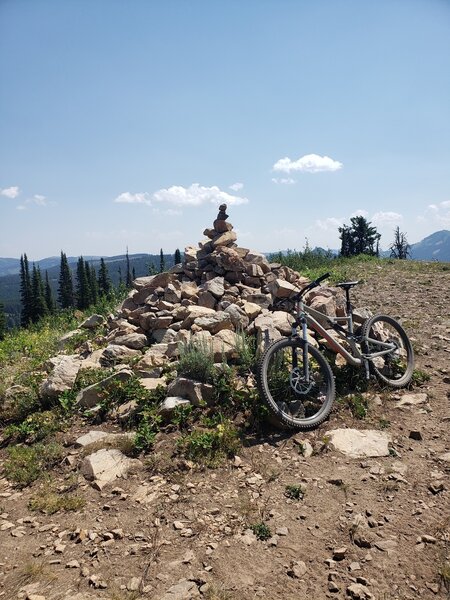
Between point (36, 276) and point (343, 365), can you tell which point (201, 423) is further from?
point (36, 276)

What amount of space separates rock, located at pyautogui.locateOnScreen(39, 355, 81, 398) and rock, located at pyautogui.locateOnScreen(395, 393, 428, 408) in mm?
5574

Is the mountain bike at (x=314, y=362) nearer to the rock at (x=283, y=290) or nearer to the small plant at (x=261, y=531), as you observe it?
the small plant at (x=261, y=531)

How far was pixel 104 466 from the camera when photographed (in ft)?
15.4

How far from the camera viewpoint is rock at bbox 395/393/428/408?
232 inches

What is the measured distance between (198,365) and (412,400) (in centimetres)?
352

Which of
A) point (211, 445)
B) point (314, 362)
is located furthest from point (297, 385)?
point (211, 445)

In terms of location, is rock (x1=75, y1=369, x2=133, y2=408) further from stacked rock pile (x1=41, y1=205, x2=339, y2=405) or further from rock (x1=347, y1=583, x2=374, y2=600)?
rock (x1=347, y1=583, x2=374, y2=600)

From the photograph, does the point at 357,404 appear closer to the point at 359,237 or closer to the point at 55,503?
the point at 55,503

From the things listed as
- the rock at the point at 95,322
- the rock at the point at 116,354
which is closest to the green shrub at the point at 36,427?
the rock at the point at 116,354

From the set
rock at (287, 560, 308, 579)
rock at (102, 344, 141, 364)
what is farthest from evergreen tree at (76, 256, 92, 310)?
rock at (287, 560, 308, 579)

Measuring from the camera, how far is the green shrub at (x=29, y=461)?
4.70 meters

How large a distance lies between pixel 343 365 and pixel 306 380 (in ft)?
4.43

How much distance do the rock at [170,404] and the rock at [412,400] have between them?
3.39 m

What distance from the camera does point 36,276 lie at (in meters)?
72.3
